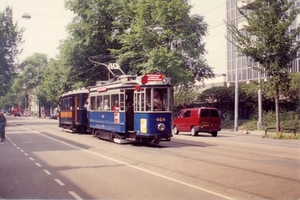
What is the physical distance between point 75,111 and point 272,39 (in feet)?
50.2

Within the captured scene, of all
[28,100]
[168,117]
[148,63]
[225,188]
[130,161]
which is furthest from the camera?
[28,100]

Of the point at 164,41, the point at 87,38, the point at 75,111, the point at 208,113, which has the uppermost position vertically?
the point at 87,38

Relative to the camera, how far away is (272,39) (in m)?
27.4

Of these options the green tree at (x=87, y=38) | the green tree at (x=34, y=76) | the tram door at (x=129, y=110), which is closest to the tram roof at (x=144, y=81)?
the tram door at (x=129, y=110)

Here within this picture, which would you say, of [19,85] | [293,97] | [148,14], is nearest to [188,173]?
[293,97]

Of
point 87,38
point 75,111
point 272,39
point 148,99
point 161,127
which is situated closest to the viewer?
point 161,127

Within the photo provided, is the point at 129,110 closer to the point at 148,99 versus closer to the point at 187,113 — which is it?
the point at 148,99

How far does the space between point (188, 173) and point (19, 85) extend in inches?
4014

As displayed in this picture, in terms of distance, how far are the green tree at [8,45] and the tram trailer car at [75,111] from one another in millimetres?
16676

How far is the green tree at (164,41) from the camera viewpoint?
37219 mm

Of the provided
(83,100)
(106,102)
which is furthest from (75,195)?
(83,100)

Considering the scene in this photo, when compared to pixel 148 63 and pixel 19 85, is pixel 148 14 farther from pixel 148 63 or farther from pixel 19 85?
pixel 19 85

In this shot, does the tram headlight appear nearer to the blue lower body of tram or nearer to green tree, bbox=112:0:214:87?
the blue lower body of tram

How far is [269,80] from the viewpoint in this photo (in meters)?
28.7
